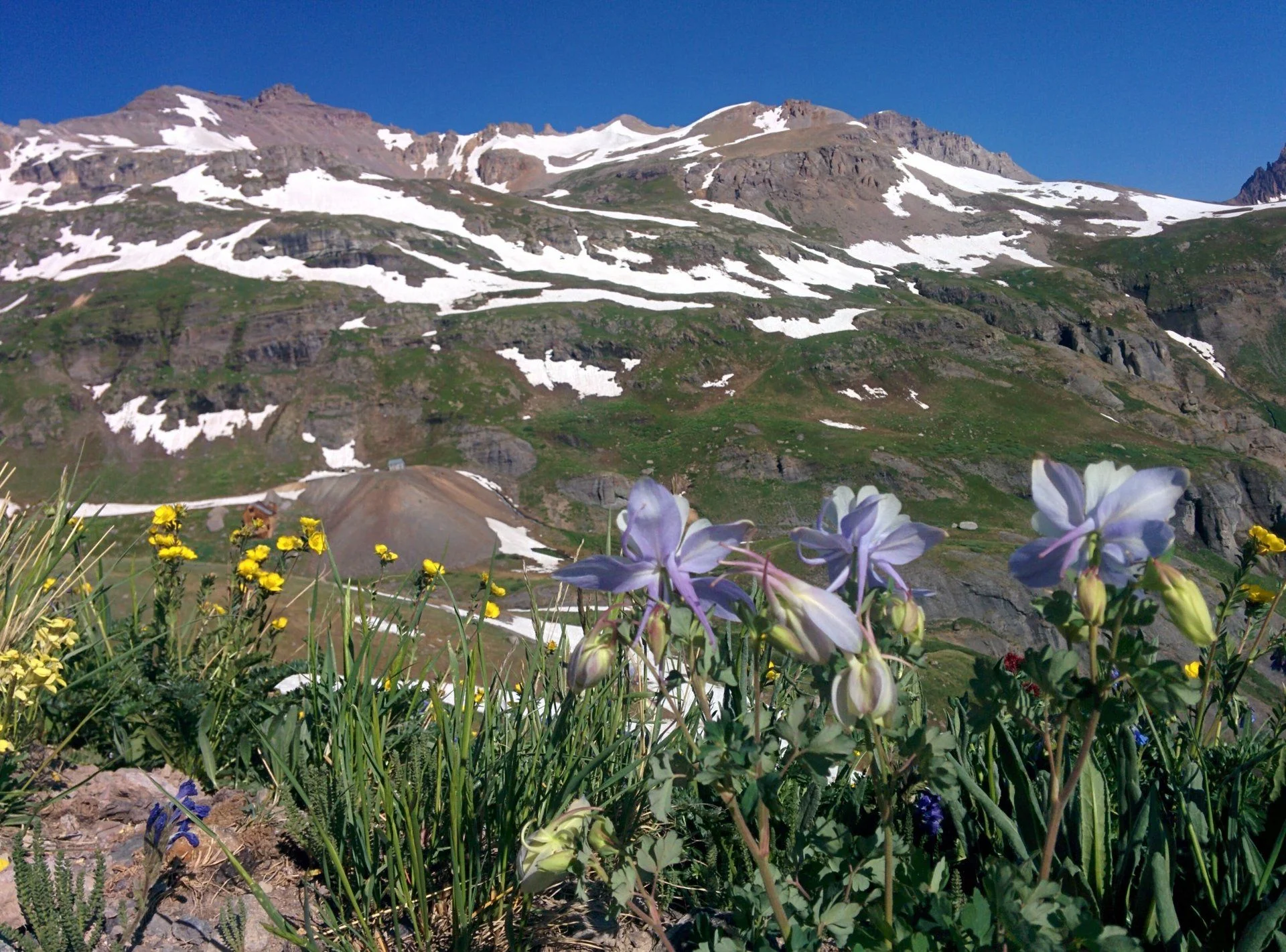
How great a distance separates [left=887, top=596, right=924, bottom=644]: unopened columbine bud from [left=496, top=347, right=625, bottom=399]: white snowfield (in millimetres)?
51033

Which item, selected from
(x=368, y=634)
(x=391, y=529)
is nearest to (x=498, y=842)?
(x=368, y=634)

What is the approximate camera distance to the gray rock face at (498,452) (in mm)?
42812

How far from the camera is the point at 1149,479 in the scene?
1118 mm

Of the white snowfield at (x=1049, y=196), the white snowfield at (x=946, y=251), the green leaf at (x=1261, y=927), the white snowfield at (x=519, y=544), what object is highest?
the white snowfield at (x=1049, y=196)

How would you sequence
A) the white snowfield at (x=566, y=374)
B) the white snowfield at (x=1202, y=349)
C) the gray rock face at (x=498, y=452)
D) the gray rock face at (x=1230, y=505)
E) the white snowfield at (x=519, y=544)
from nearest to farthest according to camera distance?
the white snowfield at (x=519, y=544) < the gray rock face at (x=498, y=452) < the gray rock face at (x=1230, y=505) < the white snowfield at (x=566, y=374) < the white snowfield at (x=1202, y=349)

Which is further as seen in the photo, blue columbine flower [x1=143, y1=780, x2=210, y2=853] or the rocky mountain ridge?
the rocky mountain ridge

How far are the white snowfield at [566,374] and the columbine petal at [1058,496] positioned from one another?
5119cm

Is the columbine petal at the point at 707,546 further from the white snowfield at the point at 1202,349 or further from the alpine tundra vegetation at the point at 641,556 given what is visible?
the white snowfield at the point at 1202,349

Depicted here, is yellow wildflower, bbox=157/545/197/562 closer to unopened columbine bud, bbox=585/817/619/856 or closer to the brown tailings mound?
unopened columbine bud, bbox=585/817/619/856

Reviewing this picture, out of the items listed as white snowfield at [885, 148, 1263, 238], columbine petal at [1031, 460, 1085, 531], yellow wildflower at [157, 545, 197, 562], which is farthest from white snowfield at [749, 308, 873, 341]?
columbine petal at [1031, 460, 1085, 531]

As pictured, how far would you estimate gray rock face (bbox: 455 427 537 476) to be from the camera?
1686 inches

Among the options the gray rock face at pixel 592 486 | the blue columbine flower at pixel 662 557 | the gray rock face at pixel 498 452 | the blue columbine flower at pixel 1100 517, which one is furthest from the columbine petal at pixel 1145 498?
the gray rock face at pixel 498 452

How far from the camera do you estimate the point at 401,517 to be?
28891 mm

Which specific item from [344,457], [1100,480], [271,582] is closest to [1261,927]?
[1100,480]
